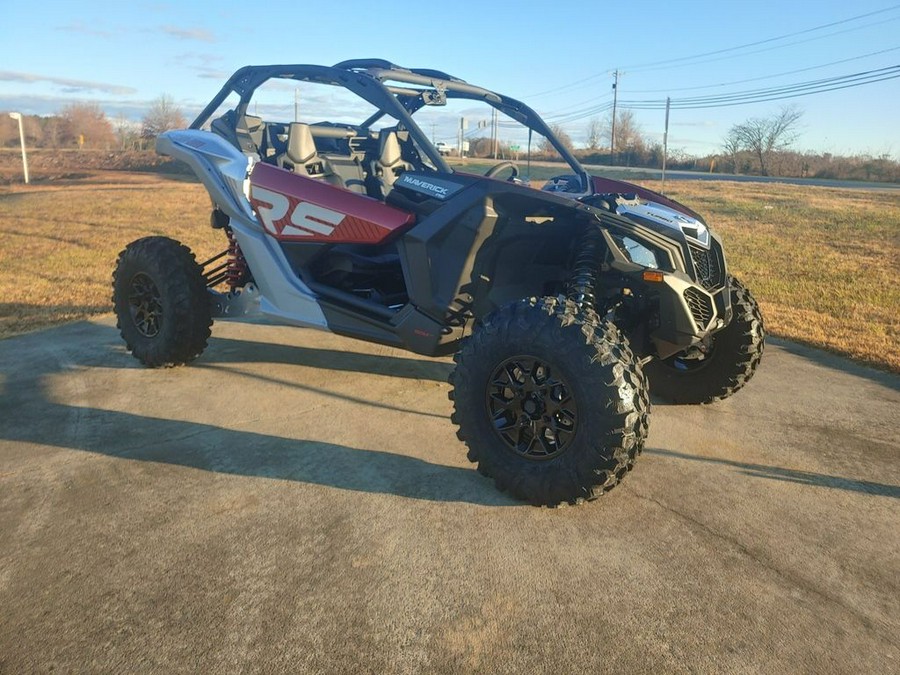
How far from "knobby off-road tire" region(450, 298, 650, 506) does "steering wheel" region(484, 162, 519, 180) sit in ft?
5.37

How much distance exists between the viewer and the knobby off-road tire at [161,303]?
4.80 meters

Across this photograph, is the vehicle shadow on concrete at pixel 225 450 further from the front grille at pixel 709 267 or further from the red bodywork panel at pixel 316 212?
the front grille at pixel 709 267

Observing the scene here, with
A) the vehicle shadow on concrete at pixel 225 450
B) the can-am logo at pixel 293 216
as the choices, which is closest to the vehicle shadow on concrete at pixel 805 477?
the vehicle shadow on concrete at pixel 225 450

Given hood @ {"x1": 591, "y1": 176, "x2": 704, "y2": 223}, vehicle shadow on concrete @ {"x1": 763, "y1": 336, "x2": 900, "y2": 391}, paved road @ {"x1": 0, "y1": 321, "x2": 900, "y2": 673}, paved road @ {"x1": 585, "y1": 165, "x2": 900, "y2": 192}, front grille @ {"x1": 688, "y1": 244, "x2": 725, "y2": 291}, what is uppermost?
paved road @ {"x1": 585, "y1": 165, "x2": 900, "y2": 192}

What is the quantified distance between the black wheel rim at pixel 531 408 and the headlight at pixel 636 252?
0.80 meters

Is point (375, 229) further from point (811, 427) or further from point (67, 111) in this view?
point (67, 111)

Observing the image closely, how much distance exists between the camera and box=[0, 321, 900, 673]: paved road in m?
2.20

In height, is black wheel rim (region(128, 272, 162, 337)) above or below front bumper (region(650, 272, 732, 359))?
below

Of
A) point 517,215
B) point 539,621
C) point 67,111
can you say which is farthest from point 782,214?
point 67,111

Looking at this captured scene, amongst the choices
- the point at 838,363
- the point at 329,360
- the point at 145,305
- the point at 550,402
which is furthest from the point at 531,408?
the point at 838,363

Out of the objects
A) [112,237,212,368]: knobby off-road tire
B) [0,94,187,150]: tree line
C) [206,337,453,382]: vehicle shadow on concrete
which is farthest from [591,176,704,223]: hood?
[0,94,187,150]: tree line

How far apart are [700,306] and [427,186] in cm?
165

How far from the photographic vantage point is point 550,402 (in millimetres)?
3074

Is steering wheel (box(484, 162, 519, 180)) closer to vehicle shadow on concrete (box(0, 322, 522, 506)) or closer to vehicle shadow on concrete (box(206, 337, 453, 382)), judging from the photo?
vehicle shadow on concrete (box(206, 337, 453, 382))
